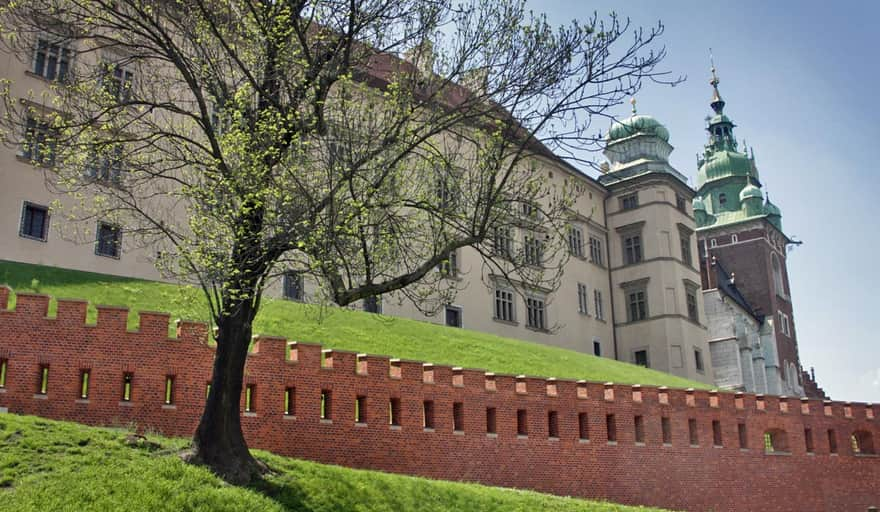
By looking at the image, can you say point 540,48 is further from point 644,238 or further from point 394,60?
point 644,238

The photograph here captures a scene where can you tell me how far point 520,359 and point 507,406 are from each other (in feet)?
27.9

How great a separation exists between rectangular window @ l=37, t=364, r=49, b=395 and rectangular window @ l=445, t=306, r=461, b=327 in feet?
73.6

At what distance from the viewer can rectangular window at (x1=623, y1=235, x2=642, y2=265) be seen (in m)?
48.3

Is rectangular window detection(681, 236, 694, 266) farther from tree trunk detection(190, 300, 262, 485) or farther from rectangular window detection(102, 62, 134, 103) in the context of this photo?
tree trunk detection(190, 300, 262, 485)

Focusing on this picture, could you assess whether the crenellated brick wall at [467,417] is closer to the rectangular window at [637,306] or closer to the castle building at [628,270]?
the castle building at [628,270]

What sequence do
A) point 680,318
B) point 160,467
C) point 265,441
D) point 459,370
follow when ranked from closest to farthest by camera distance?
point 160,467
point 265,441
point 459,370
point 680,318

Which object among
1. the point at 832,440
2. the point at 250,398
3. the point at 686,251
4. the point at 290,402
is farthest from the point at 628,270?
the point at 250,398

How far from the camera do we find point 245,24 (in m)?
14.9

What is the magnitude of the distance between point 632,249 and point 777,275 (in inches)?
1182

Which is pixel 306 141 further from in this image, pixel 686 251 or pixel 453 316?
pixel 686 251

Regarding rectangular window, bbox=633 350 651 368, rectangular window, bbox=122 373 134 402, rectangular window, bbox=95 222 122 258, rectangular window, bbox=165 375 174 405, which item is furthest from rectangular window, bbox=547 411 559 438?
rectangular window, bbox=633 350 651 368

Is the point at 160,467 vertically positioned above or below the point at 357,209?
below

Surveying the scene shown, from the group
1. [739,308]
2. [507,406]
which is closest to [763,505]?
[507,406]

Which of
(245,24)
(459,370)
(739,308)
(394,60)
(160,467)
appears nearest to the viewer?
(160,467)
